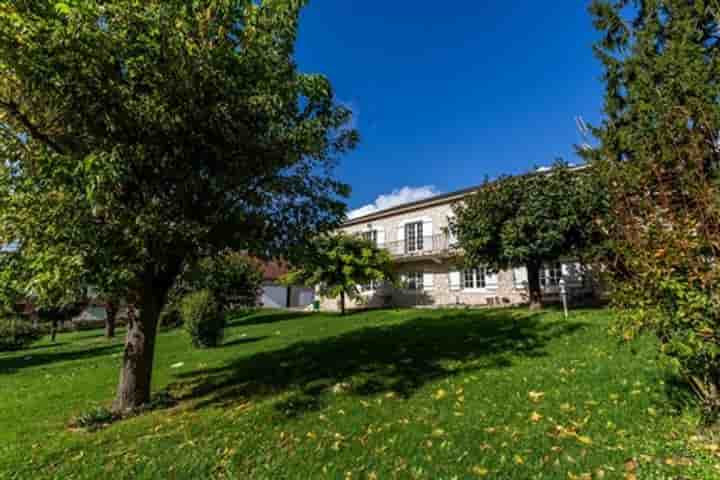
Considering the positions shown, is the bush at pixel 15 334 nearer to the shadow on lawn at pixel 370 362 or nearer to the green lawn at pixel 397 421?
the green lawn at pixel 397 421

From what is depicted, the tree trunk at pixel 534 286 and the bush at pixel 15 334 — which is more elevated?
the tree trunk at pixel 534 286

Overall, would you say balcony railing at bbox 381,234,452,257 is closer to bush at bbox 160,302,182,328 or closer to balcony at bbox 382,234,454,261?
balcony at bbox 382,234,454,261

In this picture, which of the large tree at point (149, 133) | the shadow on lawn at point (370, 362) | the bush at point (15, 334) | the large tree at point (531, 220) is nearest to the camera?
the large tree at point (149, 133)

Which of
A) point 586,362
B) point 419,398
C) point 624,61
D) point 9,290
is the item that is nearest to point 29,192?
point 9,290

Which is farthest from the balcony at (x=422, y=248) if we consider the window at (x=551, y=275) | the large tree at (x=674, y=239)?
the large tree at (x=674, y=239)

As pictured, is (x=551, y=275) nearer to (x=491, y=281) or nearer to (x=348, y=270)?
(x=491, y=281)

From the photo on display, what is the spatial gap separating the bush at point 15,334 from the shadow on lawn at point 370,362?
61.3 feet

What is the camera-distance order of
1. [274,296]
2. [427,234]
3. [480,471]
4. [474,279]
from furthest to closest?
[274,296]
[427,234]
[474,279]
[480,471]

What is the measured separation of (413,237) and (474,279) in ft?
16.1

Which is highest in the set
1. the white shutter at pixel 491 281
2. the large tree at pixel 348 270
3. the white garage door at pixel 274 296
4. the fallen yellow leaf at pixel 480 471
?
the large tree at pixel 348 270

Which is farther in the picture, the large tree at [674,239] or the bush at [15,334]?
the bush at [15,334]

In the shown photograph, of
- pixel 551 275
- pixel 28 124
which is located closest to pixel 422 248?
pixel 551 275

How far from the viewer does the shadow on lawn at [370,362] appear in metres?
6.19

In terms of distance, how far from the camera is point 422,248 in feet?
71.9
